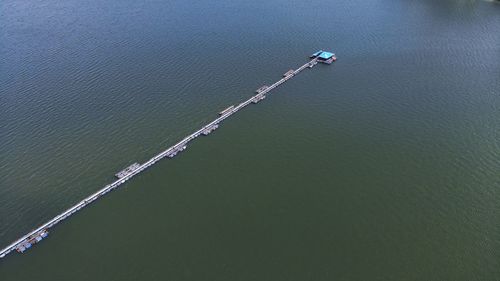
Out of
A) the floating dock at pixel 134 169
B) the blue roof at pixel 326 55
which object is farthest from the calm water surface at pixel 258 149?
the blue roof at pixel 326 55

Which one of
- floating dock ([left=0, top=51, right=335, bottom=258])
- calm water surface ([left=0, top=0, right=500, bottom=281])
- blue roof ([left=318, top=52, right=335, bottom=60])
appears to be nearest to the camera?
calm water surface ([left=0, top=0, right=500, bottom=281])

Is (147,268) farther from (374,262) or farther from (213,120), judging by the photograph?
(213,120)

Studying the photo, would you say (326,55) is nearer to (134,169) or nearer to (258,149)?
(258,149)

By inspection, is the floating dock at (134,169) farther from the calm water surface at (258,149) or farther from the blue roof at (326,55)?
the blue roof at (326,55)

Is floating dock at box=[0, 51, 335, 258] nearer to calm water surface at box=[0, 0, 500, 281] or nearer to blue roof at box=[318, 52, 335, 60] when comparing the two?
calm water surface at box=[0, 0, 500, 281]

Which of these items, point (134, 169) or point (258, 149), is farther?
point (258, 149)

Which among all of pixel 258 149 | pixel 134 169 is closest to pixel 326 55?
pixel 258 149

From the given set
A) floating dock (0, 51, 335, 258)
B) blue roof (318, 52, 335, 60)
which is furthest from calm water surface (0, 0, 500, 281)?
blue roof (318, 52, 335, 60)
